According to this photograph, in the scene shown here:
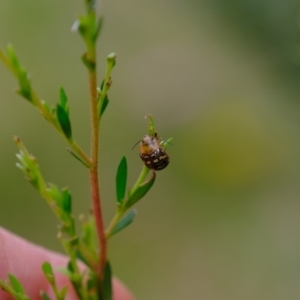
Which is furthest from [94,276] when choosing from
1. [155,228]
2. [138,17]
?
[138,17]

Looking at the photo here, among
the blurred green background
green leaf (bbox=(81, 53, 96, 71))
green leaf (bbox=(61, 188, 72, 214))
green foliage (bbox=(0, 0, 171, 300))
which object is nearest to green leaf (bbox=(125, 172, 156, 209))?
green foliage (bbox=(0, 0, 171, 300))

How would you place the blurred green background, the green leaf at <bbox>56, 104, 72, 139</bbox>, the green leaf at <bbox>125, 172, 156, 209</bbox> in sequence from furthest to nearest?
the blurred green background < the green leaf at <bbox>125, 172, 156, 209</bbox> < the green leaf at <bbox>56, 104, 72, 139</bbox>

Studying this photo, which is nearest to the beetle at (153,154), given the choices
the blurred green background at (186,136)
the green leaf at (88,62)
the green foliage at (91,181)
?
the green foliage at (91,181)

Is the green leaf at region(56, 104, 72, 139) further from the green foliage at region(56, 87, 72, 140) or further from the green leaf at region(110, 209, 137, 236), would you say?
the green leaf at region(110, 209, 137, 236)

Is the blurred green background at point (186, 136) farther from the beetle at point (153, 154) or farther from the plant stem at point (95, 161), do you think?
the plant stem at point (95, 161)

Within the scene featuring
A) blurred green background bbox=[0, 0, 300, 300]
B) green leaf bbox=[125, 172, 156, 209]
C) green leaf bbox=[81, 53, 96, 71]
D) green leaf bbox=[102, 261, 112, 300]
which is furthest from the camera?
blurred green background bbox=[0, 0, 300, 300]

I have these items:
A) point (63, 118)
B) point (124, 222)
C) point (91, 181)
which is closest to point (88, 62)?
point (63, 118)

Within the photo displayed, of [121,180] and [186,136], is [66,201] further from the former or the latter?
[186,136]
